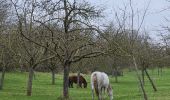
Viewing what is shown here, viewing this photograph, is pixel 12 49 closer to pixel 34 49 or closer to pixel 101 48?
pixel 34 49

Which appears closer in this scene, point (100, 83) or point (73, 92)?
point (100, 83)

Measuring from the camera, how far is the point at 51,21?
29359 millimetres

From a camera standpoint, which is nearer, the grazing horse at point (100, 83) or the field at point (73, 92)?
Answer: the grazing horse at point (100, 83)

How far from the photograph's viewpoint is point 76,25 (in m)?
29.3

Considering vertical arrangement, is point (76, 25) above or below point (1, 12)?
below

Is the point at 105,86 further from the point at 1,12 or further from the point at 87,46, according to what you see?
the point at 1,12

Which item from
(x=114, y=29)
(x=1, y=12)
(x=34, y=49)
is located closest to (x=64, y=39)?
(x=114, y=29)

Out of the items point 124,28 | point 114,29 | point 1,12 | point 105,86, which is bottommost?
point 105,86

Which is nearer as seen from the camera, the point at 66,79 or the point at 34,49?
the point at 66,79

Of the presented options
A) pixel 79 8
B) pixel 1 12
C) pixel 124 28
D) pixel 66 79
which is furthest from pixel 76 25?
pixel 1 12

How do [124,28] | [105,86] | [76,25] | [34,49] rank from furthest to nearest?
[34,49] → [76,25] → [105,86] → [124,28]

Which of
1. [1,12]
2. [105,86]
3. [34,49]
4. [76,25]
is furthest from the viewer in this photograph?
[1,12]

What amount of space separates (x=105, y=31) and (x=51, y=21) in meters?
3.94

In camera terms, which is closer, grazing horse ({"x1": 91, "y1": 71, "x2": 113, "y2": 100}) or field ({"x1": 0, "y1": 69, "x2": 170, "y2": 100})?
grazing horse ({"x1": 91, "y1": 71, "x2": 113, "y2": 100})
